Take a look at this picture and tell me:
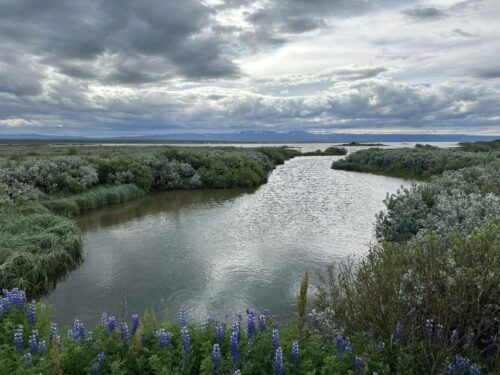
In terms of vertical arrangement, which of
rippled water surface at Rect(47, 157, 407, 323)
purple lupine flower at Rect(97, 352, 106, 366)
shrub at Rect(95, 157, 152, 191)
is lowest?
rippled water surface at Rect(47, 157, 407, 323)

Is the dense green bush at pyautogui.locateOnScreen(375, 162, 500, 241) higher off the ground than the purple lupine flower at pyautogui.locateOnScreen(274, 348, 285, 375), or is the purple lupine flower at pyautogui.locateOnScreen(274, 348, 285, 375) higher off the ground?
the dense green bush at pyautogui.locateOnScreen(375, 162, 500, 241)

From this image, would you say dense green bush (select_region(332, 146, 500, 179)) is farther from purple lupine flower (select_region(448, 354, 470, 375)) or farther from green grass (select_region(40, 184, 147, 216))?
purple lupine flower (select_region(448, 354, 470, 375))

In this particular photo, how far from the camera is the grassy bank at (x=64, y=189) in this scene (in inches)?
420

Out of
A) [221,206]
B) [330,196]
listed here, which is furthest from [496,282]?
[330,196]

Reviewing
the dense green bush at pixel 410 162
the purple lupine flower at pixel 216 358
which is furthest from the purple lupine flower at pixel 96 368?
the dense green bush at pixel 410 162

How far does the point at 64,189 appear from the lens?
70.2 ft

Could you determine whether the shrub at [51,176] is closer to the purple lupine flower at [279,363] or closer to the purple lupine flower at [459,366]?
the purple lupine flower at [279,363]

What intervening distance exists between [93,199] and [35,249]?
10.5 meters

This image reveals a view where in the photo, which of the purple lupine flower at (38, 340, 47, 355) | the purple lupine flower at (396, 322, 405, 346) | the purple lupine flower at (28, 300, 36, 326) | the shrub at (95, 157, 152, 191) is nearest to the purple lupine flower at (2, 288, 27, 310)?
the purple lupine flower at (28, 300, 36, 326)

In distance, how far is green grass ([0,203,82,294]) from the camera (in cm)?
994

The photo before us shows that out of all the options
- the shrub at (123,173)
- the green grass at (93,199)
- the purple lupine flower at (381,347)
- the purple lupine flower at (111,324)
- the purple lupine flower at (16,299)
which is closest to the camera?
the purple lupine flower at (381,347)

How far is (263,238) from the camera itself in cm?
1482

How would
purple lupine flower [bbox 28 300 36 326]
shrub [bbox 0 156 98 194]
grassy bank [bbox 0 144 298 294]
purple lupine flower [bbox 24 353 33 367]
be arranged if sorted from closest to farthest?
purple lupine flower [bbox 24 353 33 367], purple lupine flower [bbox 28 300 36 326], grassy bank [bbox 0 144 298 294], shrub [bbox 0 156 98 194]

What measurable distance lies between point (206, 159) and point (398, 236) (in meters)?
23.0
